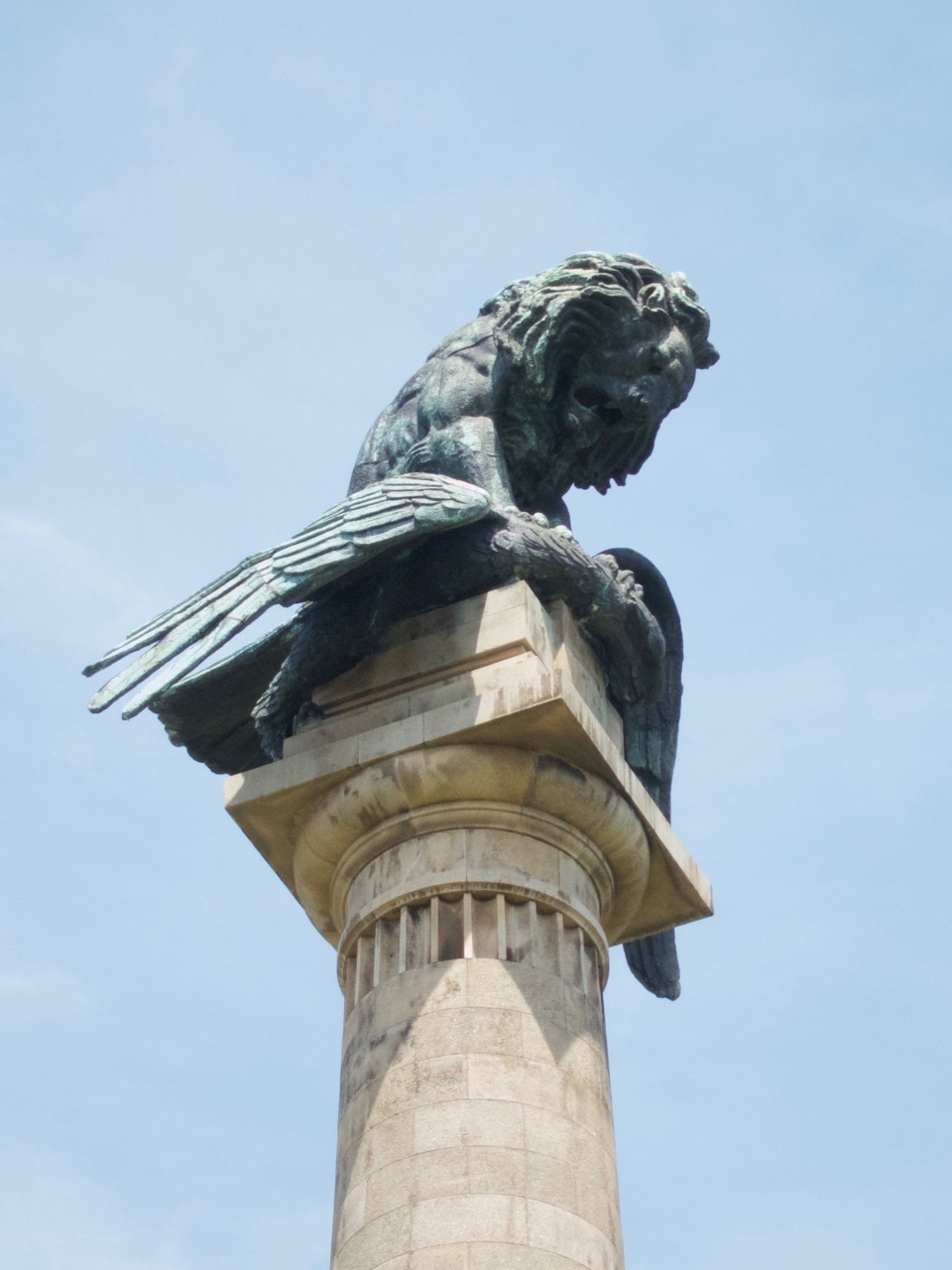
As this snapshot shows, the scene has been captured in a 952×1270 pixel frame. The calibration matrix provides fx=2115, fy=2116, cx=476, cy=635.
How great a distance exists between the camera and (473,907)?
12586mm

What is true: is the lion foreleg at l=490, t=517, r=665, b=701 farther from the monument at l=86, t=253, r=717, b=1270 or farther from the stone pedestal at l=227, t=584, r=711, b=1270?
the stone pedestal at l=227, t=584, r=711, b=1270

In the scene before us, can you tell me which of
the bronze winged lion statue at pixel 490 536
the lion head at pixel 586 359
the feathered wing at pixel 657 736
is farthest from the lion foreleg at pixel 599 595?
the lion head at pixel 586 359

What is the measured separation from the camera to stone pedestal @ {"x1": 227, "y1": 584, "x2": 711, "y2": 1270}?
1133 centimetres

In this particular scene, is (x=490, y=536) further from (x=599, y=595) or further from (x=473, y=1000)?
(x=473, y=1000)

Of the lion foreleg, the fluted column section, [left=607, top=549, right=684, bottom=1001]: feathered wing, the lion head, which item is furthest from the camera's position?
the lion head

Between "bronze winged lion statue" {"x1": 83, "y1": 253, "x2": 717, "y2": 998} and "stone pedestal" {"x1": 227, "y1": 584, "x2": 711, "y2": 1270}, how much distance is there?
0.97ft

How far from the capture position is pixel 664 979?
51.2ft

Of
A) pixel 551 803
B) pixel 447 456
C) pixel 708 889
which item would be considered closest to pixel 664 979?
pixel 708 889

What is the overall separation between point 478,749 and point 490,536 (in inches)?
61.2

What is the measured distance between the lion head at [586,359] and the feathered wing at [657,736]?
0.97 meters

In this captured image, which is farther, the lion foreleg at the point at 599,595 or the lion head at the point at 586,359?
the lion head at the point at 586,359

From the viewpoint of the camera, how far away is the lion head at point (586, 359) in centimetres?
1521

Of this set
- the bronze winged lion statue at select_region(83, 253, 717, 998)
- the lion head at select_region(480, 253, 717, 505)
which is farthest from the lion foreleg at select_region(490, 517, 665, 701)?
the lion head at select_region(480, 253, 717, 505)

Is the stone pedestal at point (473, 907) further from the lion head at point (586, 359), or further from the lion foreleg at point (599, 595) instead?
the lion head at point (586, 359)
